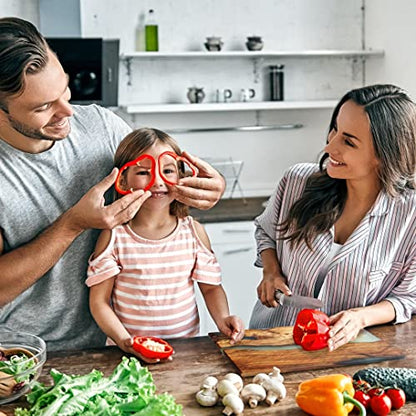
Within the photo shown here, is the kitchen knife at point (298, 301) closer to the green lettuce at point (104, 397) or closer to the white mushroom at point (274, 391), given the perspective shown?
the white mushroom at point (274, 391)

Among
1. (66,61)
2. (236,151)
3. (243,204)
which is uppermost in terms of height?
(66,61)

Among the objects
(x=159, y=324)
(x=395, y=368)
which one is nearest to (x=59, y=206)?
(x=159, y=324)

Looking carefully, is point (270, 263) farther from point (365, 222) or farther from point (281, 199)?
point (365, 222)

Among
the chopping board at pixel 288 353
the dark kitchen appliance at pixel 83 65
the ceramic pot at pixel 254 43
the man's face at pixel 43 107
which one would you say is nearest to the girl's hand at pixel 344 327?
the chopping board at pixel 288 353

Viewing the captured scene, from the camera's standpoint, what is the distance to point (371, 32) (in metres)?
4.86

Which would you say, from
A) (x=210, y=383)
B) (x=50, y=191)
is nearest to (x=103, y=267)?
(x=50, y=191)

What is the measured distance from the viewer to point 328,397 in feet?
5.15

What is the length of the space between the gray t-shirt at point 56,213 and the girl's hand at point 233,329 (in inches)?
16.8

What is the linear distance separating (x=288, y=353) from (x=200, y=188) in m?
0.54

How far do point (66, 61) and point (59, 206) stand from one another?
205 cm

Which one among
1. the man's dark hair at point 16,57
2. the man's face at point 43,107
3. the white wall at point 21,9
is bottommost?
the man's face at point 43,107

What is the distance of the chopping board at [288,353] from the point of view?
1834 millimetres

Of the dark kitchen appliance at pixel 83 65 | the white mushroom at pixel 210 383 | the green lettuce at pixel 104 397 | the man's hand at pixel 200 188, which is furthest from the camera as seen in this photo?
the dark kitchen appliance at pixel 83 65

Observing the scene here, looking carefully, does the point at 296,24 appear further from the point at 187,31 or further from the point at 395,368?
the point at 395,368
